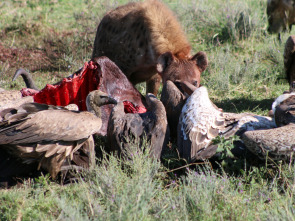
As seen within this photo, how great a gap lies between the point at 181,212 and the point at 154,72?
3.39m

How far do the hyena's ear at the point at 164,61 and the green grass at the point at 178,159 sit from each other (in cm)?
119

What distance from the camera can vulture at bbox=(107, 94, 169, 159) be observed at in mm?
4227

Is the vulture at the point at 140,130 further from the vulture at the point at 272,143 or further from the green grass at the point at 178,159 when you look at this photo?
the vulture at the point at 272,143

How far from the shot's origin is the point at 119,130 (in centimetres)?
433

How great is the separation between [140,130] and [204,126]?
25.8 inches

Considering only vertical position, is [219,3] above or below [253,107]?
above

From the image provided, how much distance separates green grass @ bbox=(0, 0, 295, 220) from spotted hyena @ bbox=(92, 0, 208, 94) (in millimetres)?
1006

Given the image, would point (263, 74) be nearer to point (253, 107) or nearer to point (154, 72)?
point (253, 107)

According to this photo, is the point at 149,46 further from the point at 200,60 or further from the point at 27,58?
the point at 27,58

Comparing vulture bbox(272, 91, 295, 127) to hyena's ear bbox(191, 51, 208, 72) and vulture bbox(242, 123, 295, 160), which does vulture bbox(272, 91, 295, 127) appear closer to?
vulture bbox(242, 123, 295, 160)

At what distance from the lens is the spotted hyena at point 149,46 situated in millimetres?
5750


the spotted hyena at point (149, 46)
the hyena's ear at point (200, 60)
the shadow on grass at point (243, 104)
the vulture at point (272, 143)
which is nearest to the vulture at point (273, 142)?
the vulture at point (272, 143)

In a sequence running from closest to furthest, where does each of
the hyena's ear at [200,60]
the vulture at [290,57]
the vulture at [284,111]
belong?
the vulture at [284,111] < the hyena's ear at [200,60] < the vulture at [290,57]

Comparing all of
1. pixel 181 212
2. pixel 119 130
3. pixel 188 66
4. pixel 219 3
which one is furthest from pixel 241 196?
pixel 219 3
